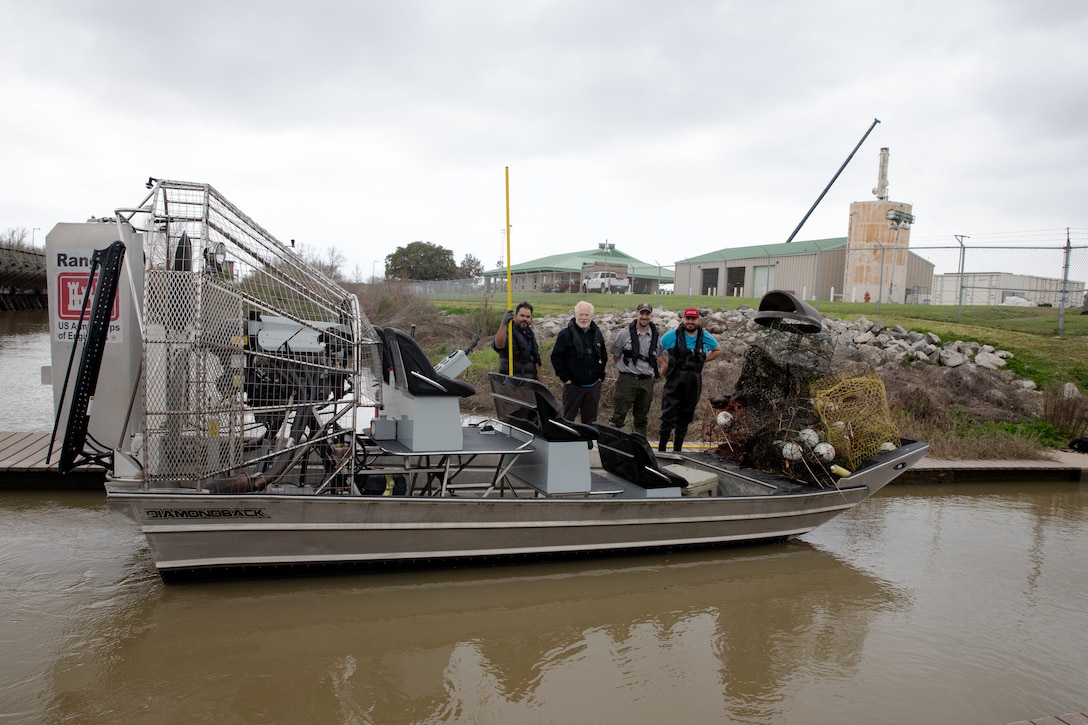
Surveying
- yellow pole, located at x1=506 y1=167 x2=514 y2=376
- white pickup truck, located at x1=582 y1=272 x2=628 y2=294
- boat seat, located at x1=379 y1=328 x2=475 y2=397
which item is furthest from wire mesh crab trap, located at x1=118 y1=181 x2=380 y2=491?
white pickup truck, located at x1=582 y1=272 x2=628 y2=294

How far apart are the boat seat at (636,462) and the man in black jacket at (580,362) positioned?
46.4 inches

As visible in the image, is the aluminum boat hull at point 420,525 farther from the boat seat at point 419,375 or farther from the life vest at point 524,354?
the life vest at point 524,354

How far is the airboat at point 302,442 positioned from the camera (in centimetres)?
452

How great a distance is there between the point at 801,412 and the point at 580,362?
2431 millimetres

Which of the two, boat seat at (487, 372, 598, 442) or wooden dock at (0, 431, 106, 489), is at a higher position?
boat seat at (487, 372, 598, 442)

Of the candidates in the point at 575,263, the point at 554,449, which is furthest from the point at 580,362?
the point at 575,263

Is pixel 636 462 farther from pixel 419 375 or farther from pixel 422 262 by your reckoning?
pixel 422 262

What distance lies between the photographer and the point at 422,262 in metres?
54.8

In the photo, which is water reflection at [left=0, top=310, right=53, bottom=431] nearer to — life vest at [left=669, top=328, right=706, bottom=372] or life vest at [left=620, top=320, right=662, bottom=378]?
life vest at [left=620, top=320, right=662, bottom=378]

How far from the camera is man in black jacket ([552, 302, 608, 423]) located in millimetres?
7789

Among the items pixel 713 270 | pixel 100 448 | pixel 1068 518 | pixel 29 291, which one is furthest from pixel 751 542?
pixel 29 291

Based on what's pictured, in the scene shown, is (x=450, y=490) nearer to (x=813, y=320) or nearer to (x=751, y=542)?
(x=751, y=542)

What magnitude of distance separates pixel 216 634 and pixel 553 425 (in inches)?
111

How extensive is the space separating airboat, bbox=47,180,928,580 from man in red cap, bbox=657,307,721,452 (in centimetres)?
142
